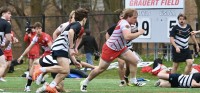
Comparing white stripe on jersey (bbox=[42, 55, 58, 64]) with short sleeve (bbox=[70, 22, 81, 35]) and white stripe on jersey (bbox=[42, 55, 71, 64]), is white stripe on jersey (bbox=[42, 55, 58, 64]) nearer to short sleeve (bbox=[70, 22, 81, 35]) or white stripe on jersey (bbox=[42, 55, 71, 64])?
white stripe on jersey (bbox=[42, 55, 71, 64])

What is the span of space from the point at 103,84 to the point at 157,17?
8.55 metres

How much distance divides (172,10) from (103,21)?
9.44 m

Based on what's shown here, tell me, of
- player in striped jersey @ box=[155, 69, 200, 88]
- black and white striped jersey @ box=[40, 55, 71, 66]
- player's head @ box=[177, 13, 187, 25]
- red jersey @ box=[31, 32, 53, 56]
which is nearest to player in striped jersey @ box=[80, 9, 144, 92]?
black and white striped jersey @ box=[40, 55, 71, 66]

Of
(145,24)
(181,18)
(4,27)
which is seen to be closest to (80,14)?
(4,27)

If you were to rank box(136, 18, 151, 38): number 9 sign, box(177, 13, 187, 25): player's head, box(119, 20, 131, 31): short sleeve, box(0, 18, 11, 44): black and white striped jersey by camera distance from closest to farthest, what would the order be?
box(119, 20, 131, 31): short sleeve
box(0, 18, 11, 44): black and white striped jersey
box(177, 13, 187, 25): player's head
box(136, 18, 151, 38): number 9 sign

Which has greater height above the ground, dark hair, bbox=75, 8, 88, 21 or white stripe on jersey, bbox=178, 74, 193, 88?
dark hair, bbox=75, 8, 88, 21

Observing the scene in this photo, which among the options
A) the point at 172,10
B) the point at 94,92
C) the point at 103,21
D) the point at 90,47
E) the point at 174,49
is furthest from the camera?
the point at 103,21

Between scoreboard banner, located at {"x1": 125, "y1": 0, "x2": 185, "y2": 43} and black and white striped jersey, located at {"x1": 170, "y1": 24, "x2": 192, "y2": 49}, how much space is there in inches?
282

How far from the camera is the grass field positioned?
48.1ft

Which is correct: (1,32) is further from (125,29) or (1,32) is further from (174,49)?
(174,49)

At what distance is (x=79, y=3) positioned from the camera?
46.0 meters

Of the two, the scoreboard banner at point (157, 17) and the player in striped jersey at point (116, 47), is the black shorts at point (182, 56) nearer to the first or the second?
the player in striped jersey at point (116, 47)

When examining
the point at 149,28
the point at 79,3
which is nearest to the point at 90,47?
the point at 149,28

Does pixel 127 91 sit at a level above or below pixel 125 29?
below
